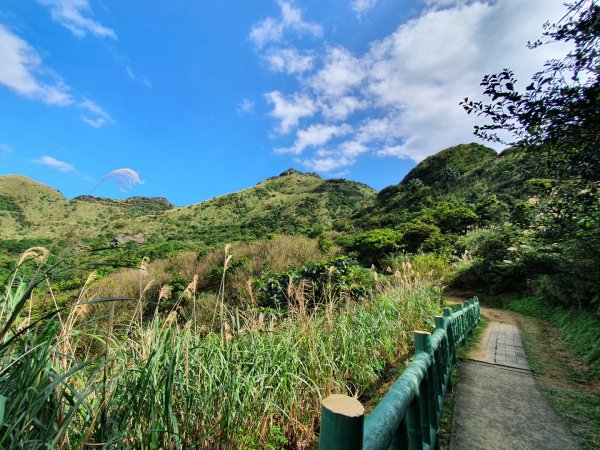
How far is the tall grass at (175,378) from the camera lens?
1.11m

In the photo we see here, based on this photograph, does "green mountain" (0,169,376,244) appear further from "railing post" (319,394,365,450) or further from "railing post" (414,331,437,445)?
"railing post" (319,394,365,450)

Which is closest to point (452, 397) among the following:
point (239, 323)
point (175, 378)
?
point (239, 323)

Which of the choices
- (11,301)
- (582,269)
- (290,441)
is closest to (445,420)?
(290,441)

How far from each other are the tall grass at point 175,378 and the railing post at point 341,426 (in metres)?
0.82

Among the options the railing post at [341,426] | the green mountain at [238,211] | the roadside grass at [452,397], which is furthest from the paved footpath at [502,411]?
the green mountain at [238,211]

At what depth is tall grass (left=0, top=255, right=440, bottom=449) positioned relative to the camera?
43.6 inches

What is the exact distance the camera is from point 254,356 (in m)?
2.35

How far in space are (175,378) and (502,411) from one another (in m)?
3.14

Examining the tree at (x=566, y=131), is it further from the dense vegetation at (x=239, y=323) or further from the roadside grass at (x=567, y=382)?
the roadside grass at (x=567, y=382)

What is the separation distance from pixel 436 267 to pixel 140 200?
114 m

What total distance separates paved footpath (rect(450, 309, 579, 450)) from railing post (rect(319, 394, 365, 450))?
230 centimetres

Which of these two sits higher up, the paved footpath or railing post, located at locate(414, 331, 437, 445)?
railing post, located at locate(414, 331, 437, 445)

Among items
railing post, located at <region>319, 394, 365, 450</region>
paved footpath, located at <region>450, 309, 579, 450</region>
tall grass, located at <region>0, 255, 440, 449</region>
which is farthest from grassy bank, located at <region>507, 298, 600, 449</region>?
railing post, located at <region>319, 394, 365, 450</region>

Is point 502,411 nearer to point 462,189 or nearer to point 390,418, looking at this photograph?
point 390,418
